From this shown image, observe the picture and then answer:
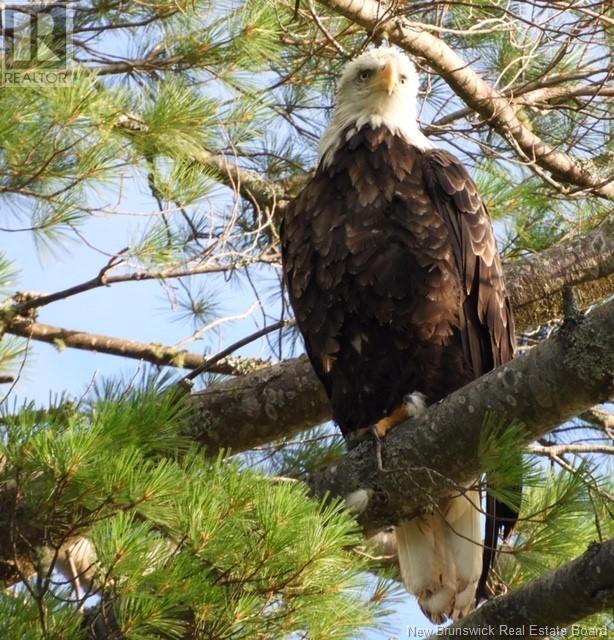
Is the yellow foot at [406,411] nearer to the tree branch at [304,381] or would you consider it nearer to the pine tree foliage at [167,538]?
the tree branch at [304,381]

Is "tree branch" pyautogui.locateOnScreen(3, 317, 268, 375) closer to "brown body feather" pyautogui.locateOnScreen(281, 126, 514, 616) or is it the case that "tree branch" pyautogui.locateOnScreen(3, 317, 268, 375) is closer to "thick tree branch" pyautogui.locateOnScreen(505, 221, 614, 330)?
"brown body feather" pyautogui.locateOnScreen(281, 126, 514, 616)

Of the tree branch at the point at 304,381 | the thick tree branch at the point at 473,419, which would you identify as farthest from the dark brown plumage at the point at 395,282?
the thick tree branch at the point at 473,419

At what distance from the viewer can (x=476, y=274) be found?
3.53 metres

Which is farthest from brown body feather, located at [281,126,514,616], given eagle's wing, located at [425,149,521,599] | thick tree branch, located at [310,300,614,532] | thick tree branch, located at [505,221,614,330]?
thick tree branch, located at [310,300,614,532]

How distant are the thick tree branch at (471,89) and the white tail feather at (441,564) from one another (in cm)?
120

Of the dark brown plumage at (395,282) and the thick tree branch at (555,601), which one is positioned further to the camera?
the dark brown plumage at (395,282)

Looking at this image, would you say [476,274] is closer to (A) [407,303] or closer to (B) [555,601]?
(A) [407,303]

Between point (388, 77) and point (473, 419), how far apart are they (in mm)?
1742

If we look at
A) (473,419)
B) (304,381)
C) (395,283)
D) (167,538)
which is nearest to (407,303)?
(395,283)

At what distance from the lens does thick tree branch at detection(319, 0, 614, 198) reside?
372cm

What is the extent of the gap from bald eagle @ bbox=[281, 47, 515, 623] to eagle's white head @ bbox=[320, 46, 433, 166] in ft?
0.77

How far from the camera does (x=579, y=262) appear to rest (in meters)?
3.71

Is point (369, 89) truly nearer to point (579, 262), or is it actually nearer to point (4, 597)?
point (579, 262)

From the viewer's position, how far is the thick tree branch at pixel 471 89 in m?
3.72
